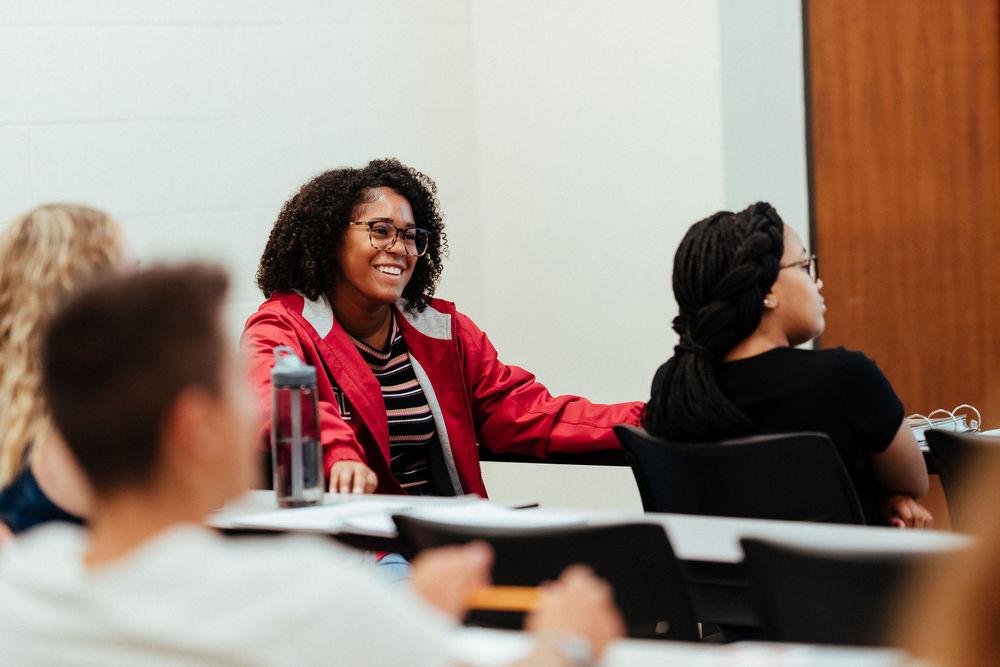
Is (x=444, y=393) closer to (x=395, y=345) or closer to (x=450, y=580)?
(x=395, y=345)

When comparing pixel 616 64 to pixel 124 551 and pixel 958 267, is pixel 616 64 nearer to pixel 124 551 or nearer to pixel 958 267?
pixel 958 267

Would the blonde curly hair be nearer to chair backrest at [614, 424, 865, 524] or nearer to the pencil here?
the pencil

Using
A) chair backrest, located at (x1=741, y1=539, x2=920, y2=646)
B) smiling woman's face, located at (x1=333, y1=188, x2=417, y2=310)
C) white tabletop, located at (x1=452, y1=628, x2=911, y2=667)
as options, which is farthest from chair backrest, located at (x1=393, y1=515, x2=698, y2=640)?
smiling woman's face, located at (x1=333, y1=188, x2=417, y2=310)

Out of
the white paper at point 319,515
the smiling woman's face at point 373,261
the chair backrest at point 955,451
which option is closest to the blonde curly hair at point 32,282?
the white paper at point 319,515

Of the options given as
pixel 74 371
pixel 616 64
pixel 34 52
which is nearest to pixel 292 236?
pixel 34 52

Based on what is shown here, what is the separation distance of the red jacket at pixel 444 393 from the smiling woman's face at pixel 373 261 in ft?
0.29

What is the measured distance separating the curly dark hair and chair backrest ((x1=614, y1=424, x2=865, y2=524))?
1.17 metres

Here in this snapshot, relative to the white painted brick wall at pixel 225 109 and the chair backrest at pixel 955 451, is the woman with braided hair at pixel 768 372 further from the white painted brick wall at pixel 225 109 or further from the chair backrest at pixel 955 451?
the white painted brick wall at pixel 225 109

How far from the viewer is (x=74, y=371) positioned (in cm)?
113

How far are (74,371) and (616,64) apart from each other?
3714mm

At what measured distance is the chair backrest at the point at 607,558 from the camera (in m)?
1.72

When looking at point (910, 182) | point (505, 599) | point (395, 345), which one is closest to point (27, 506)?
point (505, 599)

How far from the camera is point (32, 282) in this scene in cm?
203

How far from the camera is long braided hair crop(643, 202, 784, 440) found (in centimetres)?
243
